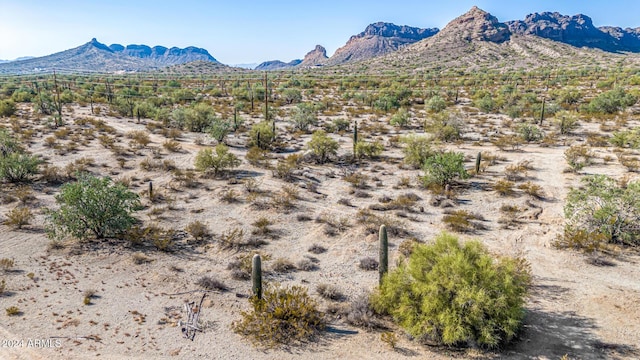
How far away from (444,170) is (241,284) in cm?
1192

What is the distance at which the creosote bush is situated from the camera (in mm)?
9073

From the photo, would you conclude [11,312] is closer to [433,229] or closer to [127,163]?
[433,229]

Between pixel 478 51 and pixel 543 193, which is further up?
pixel 478 51

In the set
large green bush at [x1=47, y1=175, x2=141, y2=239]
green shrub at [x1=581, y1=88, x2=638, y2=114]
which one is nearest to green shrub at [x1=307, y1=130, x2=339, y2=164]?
large green bush at [x1=47, y1=175, x2=141, y2=239]

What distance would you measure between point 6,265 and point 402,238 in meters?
12.4

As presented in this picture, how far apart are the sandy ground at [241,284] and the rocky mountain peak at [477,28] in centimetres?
12460

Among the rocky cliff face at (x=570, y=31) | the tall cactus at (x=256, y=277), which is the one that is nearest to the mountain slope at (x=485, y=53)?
the rocky cliff face at (x=570, y=31)

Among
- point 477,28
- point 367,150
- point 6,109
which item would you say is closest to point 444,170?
point 367,150

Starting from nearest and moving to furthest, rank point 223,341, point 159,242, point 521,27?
point 223,341 < point 159,242 < point 521,27

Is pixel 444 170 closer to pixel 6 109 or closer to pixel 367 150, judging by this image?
pixel 367 150

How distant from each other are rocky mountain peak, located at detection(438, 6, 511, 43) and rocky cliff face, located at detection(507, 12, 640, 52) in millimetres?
10672

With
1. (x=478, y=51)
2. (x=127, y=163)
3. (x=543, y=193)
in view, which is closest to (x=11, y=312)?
(x=127, y=163)

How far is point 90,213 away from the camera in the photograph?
1361cm

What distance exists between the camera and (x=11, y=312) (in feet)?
31.9
